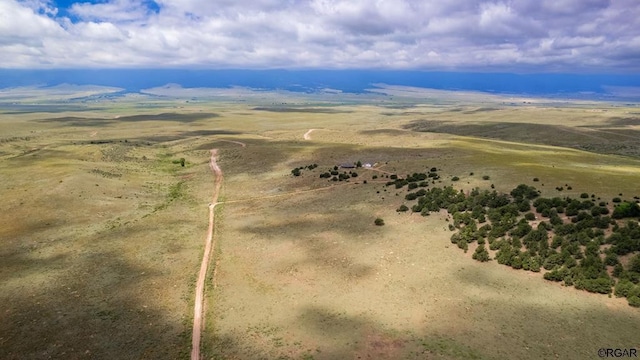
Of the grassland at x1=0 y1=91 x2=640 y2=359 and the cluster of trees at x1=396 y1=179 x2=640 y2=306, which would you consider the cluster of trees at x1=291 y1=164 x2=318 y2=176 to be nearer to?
the grassland at x1=0 y1=91 x2=640 y2=359

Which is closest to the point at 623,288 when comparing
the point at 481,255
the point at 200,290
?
the point at 481,255

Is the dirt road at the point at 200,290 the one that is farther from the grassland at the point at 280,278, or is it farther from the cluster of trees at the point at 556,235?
the cluster of trees at the point at 556,235

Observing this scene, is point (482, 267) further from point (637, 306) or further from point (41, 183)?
point (41, 183)

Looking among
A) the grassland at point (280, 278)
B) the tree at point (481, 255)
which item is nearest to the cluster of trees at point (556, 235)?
the tree at point (481, 255)

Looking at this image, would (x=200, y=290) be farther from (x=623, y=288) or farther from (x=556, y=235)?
(x=623, y=288)

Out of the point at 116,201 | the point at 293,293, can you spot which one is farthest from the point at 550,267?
the point at 116,201

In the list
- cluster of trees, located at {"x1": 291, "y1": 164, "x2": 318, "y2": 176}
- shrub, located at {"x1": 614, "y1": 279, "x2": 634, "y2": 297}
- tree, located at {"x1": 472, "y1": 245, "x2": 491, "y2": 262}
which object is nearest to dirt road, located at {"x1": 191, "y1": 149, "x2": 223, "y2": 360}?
cluster of trees, located at {"x1": 291, "y1": 164, "x2": 318, "y2": 176}

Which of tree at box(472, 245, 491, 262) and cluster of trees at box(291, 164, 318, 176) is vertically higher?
cluster of trees at box(291, 164, 318, 176)

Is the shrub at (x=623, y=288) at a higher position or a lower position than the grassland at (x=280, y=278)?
higher
